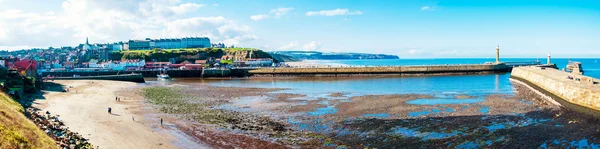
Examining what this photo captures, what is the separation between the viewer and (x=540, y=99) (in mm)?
40562

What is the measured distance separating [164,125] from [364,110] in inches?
617

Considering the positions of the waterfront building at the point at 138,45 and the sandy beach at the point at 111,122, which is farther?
the waterfront building at the point at 138,45

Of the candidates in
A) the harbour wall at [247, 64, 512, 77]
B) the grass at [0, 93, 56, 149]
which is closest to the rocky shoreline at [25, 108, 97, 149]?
the grass at [0, 93, 56, 149]

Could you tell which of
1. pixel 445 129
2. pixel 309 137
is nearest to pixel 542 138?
pixel 445 129

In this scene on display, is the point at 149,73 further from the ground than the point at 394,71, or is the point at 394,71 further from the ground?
the point at 394,71

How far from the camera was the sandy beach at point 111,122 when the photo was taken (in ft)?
77.2

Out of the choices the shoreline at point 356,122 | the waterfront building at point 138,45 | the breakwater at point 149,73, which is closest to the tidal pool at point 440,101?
the shoreline at point 356,122

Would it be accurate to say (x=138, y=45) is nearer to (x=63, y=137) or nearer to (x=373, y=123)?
(x=373, y=123)

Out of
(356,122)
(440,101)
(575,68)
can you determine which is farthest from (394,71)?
(356,122)

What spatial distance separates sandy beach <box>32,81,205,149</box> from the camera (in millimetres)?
23531

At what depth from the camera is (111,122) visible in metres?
30.0

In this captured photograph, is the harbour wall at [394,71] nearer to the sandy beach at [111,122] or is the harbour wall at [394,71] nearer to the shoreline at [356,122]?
the shoreline at [356,122]

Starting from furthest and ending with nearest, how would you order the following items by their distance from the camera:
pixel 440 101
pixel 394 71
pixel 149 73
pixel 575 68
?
pixel 149 73, pixel 394 71, pixel 575 68, pixel 440 101

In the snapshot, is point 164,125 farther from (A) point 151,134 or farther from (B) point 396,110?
(B) point 396,110
